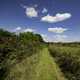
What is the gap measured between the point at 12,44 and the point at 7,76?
25.6 feet

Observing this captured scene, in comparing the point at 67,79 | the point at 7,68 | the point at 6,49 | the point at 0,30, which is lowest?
the point at 67,79

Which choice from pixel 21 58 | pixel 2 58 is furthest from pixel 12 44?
pixel 2 58

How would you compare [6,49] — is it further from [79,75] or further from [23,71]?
[79,75]

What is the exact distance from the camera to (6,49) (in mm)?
17469

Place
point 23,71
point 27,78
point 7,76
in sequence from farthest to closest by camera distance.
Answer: point 23,71 < point 27,78 < point 7,76

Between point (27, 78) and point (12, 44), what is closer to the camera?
point (27, 78)

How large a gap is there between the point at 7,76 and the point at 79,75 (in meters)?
5.36

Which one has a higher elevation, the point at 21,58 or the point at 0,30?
the point at 0,30

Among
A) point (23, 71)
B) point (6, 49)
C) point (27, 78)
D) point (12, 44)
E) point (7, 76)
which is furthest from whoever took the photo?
point (12, 44)

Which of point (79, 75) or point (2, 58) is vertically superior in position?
point (2, 58)

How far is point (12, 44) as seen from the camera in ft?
66.7

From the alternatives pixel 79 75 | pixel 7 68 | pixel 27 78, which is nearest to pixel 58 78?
pixel 79 75

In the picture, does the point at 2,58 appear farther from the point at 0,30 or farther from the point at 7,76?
the point at 0,30

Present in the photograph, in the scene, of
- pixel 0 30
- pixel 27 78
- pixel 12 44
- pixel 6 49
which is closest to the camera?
pixel 27 78
